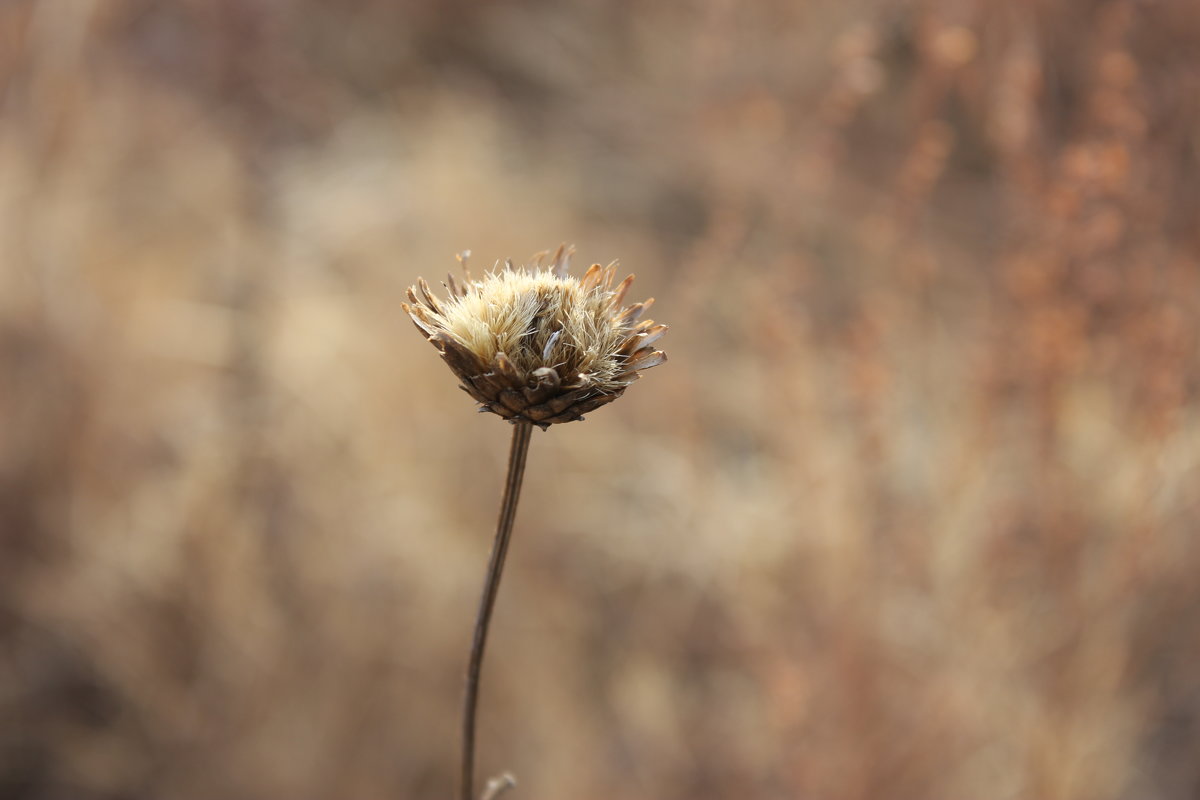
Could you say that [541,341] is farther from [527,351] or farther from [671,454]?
[671,454]

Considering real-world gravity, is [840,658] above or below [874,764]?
above

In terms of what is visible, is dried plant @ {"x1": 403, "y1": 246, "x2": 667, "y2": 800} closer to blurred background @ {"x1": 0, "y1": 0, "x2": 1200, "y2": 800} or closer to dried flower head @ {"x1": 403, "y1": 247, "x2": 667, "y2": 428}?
dried flower head @ {"x1": 403, "y1": 247, "x2": 667, "y2": 428}

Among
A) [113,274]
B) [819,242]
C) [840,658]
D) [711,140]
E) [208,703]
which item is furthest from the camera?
[819,242]

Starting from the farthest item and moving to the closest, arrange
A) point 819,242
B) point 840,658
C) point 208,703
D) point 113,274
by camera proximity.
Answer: point 819,242
point 113,274
point 208,703
point 840,658

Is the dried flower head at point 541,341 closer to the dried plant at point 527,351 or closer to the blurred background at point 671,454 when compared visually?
the dried plant at point 527,351

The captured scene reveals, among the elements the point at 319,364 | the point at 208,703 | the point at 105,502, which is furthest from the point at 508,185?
the point at 208,703

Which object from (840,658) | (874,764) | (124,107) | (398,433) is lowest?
(874,764)

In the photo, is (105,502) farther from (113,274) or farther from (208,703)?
(113,274)

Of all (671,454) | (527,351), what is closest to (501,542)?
(527,351)
